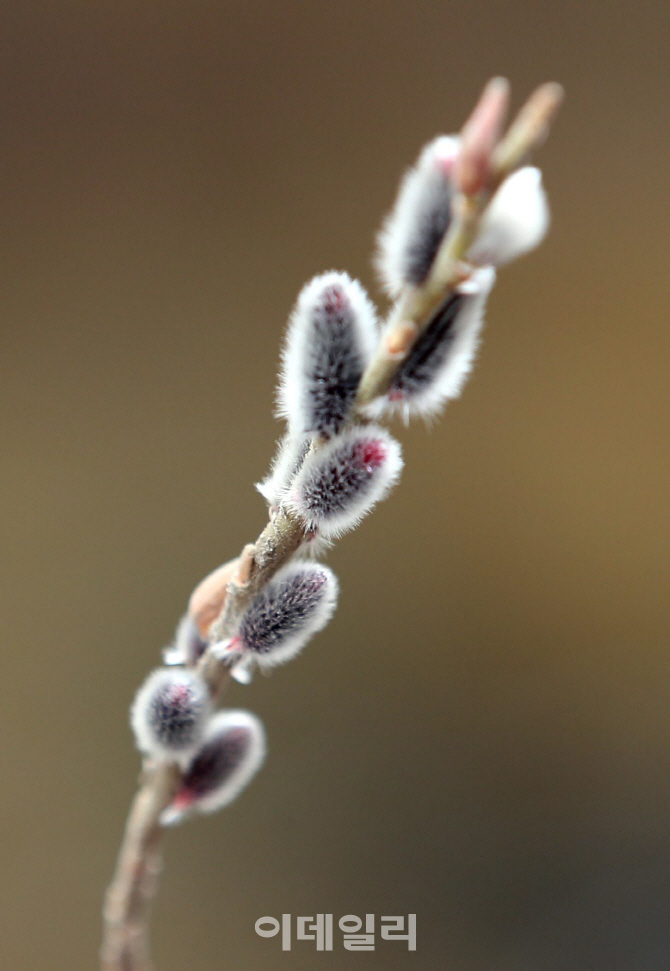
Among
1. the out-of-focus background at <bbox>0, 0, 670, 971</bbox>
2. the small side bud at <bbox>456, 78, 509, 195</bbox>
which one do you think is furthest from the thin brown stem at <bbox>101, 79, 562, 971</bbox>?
the out-of-focus background at <bbox>0, 0, 670, 971</bbox>

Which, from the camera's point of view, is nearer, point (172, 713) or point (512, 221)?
point (512, 221)

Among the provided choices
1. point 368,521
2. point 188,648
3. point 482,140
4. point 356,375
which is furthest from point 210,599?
point 368,521

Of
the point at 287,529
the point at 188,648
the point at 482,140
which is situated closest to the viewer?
the point at 482,140

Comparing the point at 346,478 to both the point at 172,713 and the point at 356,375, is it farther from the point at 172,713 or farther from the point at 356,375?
the point at 172,713

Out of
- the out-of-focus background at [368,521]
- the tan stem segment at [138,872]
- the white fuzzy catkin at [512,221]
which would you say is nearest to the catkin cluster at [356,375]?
the white fuzzy catkin at [512,221]

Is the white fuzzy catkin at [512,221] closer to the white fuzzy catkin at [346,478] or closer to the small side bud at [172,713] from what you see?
the white fuzzy catkin at [346,478]

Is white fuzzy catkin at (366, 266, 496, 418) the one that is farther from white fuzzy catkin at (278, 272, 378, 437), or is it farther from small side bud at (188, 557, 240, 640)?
small side bud at (188, 557, 240, 640)
